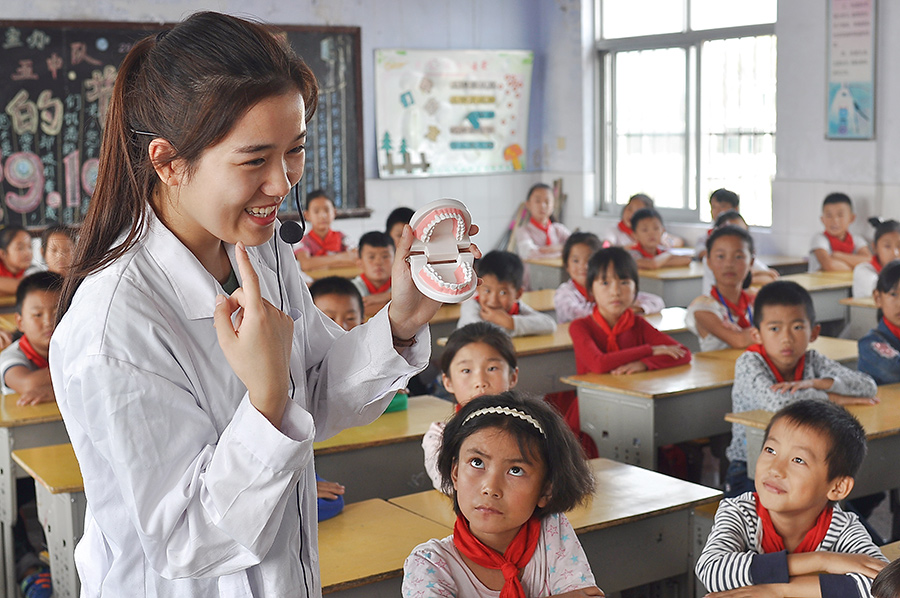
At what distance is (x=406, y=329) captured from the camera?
1165mm

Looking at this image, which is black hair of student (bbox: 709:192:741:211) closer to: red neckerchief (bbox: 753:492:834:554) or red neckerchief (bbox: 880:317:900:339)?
red neckerchief (bbox: 880:317:900:339)

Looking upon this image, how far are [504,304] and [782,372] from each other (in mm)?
1466

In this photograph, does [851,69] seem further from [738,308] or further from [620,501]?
[620,501]

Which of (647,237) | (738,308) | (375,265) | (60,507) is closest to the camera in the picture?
(60,507)

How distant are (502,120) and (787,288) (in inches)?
222

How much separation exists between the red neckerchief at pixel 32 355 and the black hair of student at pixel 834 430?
2.48 meters

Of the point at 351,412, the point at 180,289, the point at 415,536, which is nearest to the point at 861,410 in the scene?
the point at 415,536

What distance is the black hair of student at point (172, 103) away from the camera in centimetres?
97

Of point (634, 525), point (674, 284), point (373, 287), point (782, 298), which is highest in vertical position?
point (782, 298)

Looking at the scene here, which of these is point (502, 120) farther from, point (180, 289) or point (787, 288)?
point (180, 289)

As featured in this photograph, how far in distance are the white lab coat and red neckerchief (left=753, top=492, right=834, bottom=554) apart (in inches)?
46.9

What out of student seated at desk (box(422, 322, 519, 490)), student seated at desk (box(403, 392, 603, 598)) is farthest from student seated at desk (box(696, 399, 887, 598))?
student seated at desk (box(422, 322, 519, 490))

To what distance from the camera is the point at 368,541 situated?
2.09 m

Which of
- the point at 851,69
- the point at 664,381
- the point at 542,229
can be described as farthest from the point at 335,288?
the point at 851,69
